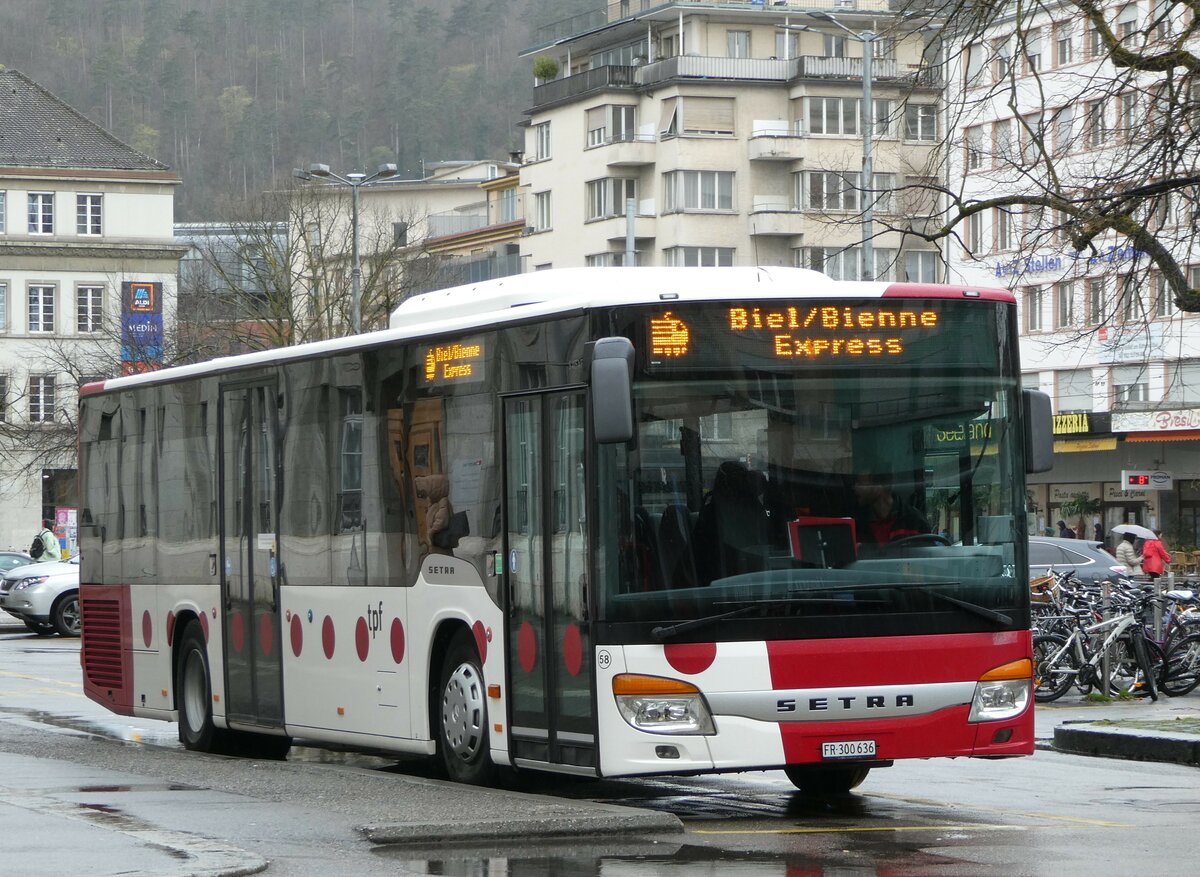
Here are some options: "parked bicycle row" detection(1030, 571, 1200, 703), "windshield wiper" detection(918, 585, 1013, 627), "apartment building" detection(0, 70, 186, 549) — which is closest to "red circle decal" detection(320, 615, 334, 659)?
"windshield wiper" detection(918, 585, 1013, 627)

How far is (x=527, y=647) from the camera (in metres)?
12.4

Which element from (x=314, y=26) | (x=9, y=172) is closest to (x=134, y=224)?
(x=9, y=172)

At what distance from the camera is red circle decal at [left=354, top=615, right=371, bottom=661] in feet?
47.2

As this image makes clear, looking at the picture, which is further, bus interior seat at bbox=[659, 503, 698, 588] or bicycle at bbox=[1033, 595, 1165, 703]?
bicycle at bbox=[1033, 595, 1165, 703]

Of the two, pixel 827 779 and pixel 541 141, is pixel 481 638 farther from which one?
pixel 541 141

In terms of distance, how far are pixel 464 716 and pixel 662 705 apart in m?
1.99

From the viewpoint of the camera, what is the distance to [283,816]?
442 inches

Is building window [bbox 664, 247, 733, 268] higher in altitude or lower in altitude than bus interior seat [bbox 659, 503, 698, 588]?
higher

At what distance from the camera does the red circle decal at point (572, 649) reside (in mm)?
11797

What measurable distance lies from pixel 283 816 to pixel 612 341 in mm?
2904

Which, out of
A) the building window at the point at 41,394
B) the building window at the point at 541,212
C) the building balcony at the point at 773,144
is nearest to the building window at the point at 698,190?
the building balcony at the point at 773,144

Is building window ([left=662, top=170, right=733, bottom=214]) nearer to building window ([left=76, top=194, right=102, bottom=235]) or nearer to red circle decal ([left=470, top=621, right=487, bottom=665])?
building window ([left=76, top=194, right=102, bottom=235])

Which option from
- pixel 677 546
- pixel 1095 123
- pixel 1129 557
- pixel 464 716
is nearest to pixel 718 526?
pixel 677 546

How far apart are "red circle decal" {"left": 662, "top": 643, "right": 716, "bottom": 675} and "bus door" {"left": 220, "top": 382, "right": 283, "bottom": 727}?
4958 millimetres
